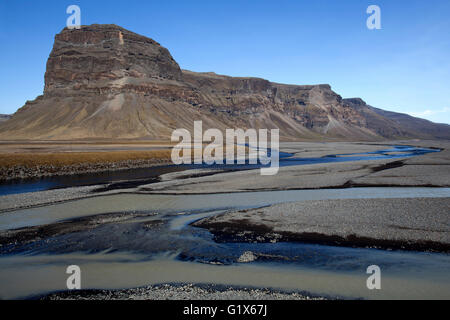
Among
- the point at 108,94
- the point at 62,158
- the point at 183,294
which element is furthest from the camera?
the point at 108,94

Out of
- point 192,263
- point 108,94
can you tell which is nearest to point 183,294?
point 192,263

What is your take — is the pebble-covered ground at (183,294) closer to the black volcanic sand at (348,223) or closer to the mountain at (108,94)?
the black volcanic sand at (348,223)

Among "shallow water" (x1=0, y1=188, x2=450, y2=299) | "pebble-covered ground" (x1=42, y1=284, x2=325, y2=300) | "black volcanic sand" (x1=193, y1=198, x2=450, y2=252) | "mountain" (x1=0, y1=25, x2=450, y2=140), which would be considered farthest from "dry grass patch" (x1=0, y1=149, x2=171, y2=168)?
"mountain" (x1=0, y1=25, x2=450, y2=140)

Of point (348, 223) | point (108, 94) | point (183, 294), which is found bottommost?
point (183, 294)

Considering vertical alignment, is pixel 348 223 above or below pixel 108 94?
below

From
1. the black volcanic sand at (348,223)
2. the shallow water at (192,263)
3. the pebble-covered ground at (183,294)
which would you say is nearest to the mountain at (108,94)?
the black volcanic sand at (348,223)

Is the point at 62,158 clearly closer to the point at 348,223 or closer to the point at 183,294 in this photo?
the point at 183,294
